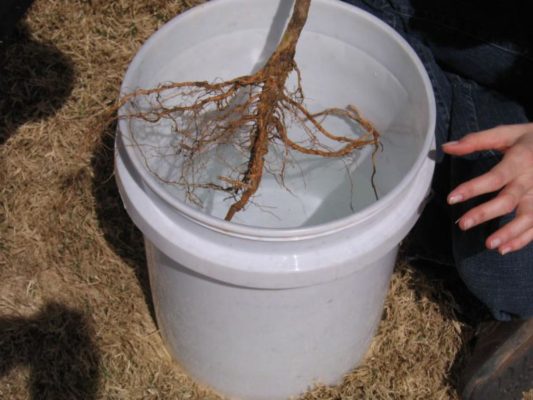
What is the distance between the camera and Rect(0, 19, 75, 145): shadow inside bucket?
1.44m

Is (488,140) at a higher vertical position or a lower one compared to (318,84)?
higher

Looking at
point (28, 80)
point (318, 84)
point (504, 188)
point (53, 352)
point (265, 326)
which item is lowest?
point (53, 352)

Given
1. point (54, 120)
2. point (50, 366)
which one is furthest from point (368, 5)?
point (50, 366)

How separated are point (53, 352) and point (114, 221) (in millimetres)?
248

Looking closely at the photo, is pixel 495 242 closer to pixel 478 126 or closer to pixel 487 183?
pixel 487 183

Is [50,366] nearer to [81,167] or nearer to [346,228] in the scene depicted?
[81,167]

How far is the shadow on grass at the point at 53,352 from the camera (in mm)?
1170

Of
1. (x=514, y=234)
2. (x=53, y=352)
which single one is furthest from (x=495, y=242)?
(x=53, y=352)

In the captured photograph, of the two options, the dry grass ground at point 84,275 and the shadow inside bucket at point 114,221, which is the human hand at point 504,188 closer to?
the dry grass ground at point 84,275

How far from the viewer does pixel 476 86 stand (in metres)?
1.18

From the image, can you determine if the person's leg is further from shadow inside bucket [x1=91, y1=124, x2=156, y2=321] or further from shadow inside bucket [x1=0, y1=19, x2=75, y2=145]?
shadow inside bucket [x1=0, y1=19, x2=75, y2=145]

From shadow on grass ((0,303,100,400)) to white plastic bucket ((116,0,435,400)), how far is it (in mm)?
128

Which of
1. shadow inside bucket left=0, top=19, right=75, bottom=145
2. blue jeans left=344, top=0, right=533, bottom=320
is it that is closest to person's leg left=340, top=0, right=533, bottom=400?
blue jeans left=344, top=0, right=533, bottom=320

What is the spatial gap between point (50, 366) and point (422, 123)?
25.5 inches
